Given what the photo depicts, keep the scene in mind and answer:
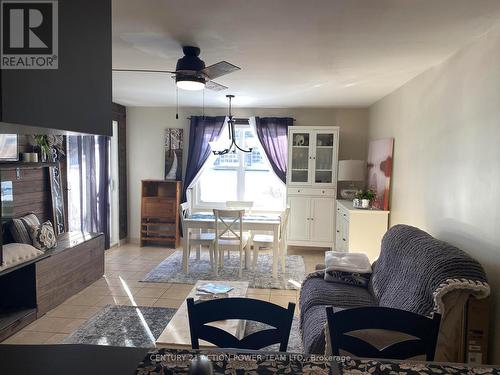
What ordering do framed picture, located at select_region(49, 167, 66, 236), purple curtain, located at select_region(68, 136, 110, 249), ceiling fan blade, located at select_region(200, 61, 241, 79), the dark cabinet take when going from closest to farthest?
1. the dark cabinet
2. ceiling fan blade, located at select_region(200, 61, 241, 79)
3. framed picture, located at select_region(49, 167, 66, 236)
4. purple curtain, located at select_region(68, 136, 110, 249)

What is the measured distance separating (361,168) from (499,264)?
3.08 meters

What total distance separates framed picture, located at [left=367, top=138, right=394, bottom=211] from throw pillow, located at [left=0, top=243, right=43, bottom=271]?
12.7ft

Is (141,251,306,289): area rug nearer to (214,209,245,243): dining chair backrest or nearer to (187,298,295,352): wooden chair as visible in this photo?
(214,209,245,243): dining chair backrest

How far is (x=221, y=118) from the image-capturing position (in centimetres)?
586

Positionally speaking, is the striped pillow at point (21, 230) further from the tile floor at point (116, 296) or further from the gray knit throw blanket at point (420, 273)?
the gray knit throw blanket at point (420, 273)

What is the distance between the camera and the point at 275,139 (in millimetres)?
5742

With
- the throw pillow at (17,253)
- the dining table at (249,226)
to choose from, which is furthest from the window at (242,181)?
the throw pillow at (17,253)

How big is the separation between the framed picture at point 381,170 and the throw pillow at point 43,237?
12.5 ft

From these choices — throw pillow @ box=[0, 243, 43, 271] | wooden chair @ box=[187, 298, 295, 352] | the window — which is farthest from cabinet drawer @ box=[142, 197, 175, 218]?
wooden chair @ box=[187, 298, 295, 352]

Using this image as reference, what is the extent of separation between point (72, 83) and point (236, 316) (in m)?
1.14

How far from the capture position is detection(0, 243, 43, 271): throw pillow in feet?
9.65

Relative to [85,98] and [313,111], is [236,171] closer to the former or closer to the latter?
[313,111]

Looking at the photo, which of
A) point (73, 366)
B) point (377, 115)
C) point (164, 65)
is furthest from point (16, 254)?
point (377, 115)

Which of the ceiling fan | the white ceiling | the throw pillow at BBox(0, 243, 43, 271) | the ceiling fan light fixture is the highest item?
the white ceiling
